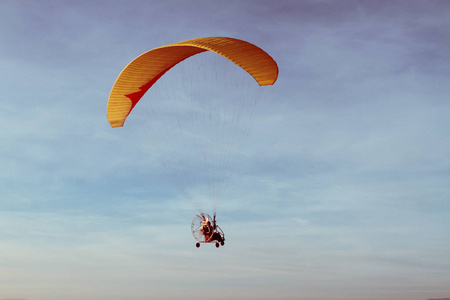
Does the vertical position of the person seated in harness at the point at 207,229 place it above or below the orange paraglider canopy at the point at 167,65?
below

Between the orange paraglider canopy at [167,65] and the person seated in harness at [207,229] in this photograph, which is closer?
the orange paraglider canopy at [167,65]

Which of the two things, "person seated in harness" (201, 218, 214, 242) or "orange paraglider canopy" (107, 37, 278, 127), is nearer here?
"orange paraglider canopy" (107, 37, 278, 127)

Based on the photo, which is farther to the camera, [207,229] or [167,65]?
[167,65]

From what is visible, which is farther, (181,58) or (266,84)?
(181,58)

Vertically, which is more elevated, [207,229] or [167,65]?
[167,65]

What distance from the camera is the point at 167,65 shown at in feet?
111

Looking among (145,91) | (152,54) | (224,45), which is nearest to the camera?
(224,45)

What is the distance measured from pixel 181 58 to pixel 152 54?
199 cm

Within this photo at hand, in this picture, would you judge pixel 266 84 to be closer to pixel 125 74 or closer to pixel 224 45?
pixel 224 45

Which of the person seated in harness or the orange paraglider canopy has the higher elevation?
the orange paraglider canopy

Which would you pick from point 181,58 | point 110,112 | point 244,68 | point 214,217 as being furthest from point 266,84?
point 110,112

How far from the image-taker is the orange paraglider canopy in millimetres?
29734

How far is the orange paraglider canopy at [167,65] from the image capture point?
29.7 meters

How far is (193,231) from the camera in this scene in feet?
109
